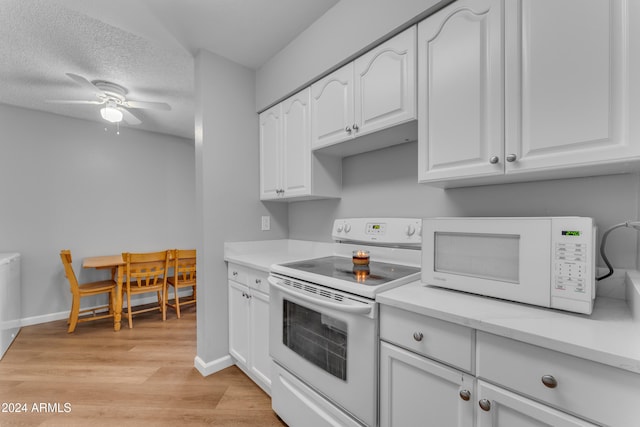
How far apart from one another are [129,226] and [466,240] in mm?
4265

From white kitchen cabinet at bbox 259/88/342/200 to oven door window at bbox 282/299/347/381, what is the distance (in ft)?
2.84

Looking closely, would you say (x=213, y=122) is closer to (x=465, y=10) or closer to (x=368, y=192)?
(x=368, y=192)

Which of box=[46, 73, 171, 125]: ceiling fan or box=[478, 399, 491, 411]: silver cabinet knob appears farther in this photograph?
box=[46, 73, 171, 125]: ceiling fan

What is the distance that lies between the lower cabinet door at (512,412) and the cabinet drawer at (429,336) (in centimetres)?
8

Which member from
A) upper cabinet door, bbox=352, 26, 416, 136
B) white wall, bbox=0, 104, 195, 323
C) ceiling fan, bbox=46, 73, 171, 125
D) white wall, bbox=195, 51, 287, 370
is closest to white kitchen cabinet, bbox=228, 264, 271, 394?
white wall, bbox=195, 51, 287, 370

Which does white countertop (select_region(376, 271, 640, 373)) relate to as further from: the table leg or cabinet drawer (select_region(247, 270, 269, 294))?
the table leg

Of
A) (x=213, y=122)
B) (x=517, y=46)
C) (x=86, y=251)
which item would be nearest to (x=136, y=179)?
(x=86, y=251)

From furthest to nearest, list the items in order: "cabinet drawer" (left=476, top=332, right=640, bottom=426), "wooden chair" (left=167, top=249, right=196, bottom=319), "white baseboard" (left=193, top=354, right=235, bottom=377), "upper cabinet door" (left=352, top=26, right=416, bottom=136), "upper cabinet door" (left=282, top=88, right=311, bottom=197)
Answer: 1. "wooden chair" (left=167, top=249, right=196, bottom=319)
2. "white baseboard" (left=193, top=354, right=235, bottom=377)
3. "upper cabinet door" (left=282, top=88, right=311, bottom=197)
4. "upper cabinet door" (left=352, top=26, right=416, bottom=136)
5. "cabinet drawer" (left=476, top=332, right=640, bottom=426)

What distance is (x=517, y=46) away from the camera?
1.03m

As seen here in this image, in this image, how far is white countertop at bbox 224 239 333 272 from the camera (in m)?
2.07

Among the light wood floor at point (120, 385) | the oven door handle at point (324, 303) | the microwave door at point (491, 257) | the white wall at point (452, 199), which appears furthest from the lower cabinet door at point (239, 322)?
the microwave door at point (491, 257)

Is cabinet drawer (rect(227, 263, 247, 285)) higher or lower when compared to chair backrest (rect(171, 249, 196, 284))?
higher

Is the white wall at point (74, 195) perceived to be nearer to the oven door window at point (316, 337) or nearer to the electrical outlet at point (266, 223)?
the electrical outlet at point (266, 223)

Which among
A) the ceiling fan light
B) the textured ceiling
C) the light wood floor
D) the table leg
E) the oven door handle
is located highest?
the textured ceiling
